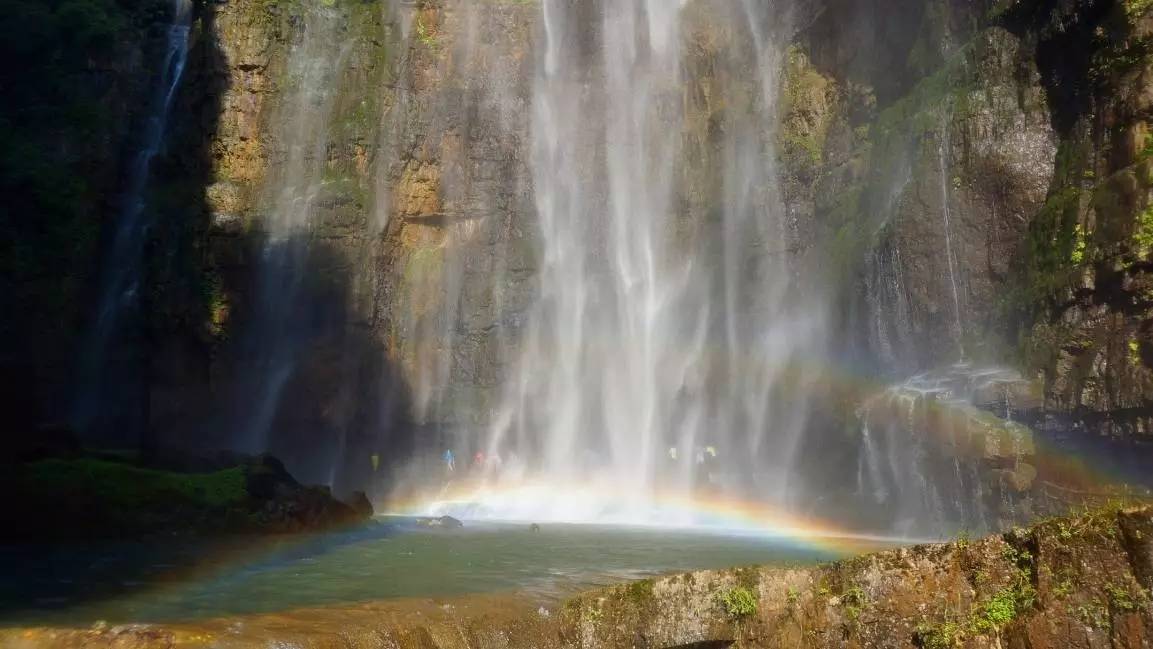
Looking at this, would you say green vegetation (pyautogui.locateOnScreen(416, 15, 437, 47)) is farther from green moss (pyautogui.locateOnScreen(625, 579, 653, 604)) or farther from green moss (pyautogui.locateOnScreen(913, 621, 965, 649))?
green moss (pyautogui.locateOnScreen(913, 621, 965, 649))

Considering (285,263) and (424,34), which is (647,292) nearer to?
(285,263)

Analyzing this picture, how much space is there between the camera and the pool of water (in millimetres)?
9148

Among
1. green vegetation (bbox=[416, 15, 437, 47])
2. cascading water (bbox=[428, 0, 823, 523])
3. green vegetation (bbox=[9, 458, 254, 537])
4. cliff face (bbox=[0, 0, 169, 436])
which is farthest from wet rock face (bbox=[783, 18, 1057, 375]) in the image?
cliff face (bbox=[0, 0, 169, 436])

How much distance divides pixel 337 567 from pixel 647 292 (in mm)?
17835

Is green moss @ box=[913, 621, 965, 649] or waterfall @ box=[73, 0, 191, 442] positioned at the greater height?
waterfall @ box=[73, 0, 191, 442]

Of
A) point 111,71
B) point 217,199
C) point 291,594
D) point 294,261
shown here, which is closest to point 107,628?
point 291,594

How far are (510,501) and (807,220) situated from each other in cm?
1194

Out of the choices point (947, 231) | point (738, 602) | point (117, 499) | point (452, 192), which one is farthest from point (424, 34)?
point (738, 602)

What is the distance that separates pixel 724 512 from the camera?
22.8 m

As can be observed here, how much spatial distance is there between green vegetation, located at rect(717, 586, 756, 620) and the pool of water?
56 cm

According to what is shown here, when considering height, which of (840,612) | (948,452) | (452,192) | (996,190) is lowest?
(840,612)

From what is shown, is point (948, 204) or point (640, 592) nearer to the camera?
point (640, 592)

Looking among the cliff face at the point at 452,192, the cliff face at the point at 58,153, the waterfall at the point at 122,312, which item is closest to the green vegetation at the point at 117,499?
the cliff face at the point at 452,192

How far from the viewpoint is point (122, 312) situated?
2842 centimetres
